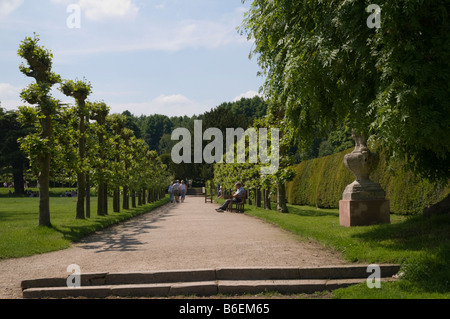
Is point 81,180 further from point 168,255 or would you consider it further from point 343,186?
point 343,186

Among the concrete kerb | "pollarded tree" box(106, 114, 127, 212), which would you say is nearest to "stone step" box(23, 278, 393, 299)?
the concrete kerb

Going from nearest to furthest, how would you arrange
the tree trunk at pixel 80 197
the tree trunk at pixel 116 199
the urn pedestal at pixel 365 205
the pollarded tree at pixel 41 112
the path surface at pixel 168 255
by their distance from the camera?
1. the path surface at pixel 168 255
2. the urn pedestal at pixel 365 205
3. the pollarded tree at pixel 41 112
4. the tree trunk at pixel 80 197
5. the tree trunk at pixel 116 199

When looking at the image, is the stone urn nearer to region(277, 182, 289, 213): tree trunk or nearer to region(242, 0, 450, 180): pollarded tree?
region(242, 0, 450, 180): pollarded tree

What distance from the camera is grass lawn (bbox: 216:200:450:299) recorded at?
5137 millimetres

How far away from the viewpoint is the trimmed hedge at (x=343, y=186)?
1253 cm

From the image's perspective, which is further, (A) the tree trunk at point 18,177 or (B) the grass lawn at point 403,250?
(A) the tree trunk at point 18,177

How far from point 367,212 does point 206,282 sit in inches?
237

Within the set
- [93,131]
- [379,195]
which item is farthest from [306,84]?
[93,131]

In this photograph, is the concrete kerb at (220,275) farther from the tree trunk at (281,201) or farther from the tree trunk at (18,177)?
the tree trunk at (18,177)

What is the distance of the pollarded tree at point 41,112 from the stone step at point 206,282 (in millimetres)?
6998

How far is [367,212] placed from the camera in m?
10.3

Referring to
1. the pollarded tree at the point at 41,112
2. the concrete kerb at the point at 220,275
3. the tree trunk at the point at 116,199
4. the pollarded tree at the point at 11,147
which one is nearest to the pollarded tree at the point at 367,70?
the concrete kerb at the point at 220,275

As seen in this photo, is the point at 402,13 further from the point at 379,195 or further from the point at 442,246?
the point at 379,195

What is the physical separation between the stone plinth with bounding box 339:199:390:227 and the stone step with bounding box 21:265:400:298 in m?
4.17
